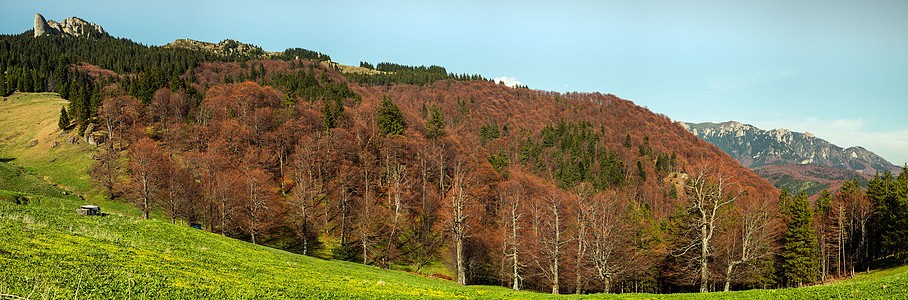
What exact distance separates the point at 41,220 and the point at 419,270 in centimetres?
4072

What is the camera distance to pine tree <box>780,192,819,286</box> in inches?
2046

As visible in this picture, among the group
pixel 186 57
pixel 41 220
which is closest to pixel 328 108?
pixel 41 220

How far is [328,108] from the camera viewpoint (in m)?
89.8

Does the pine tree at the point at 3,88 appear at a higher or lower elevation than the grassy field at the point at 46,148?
higher

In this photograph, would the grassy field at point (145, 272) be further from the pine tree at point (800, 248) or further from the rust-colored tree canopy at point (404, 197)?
the pine tree at point (800, 248)

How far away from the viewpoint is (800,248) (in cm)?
5234

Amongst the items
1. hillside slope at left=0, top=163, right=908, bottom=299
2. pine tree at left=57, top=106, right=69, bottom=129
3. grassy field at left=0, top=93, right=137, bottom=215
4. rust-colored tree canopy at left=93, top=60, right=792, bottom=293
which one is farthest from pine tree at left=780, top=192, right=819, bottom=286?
→ pine tree at left=57, top=106, right=69, bottom=129

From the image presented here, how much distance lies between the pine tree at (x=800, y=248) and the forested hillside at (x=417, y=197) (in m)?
0.19

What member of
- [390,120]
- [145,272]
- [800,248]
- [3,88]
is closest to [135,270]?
[145,272]

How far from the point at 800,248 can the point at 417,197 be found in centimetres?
6023

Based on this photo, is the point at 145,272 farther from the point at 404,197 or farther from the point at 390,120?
the point at 390,120

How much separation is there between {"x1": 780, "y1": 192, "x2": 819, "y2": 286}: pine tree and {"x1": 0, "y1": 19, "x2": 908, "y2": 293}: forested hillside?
191mm

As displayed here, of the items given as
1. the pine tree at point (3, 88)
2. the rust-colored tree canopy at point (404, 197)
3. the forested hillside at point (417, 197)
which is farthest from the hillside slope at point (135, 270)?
the pine tree at point (3, 88)

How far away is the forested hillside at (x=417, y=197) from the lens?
47.1 metres
